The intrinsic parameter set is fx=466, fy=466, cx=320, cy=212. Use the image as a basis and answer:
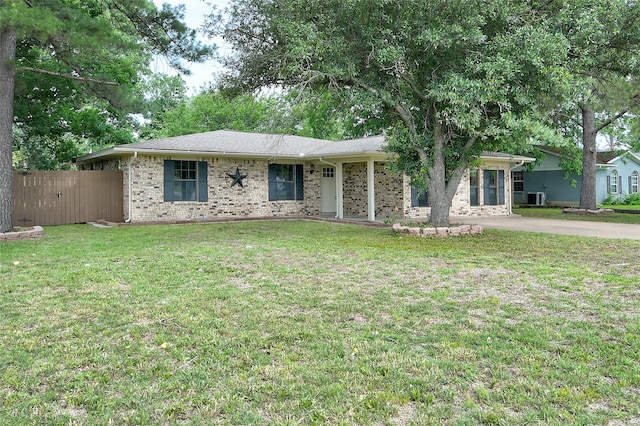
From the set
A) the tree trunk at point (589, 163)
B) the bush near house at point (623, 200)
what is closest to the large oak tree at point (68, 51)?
the tree trunk at point (589, 163)

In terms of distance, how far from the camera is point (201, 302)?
4.67 meters

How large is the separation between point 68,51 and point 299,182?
8.64 meters

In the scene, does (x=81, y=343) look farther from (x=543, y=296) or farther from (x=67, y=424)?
(x=543, y=296)

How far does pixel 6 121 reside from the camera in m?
10.4

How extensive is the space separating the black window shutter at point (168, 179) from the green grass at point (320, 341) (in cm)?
774

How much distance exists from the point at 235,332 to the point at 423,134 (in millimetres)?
8218

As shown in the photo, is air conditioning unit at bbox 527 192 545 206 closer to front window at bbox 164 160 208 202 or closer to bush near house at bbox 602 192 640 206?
bush near house at bbox 602 192 640 206

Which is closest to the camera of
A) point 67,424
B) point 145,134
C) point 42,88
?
point 67,424

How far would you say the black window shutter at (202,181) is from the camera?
50.4 ft

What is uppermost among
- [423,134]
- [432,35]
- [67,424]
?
[432,35]

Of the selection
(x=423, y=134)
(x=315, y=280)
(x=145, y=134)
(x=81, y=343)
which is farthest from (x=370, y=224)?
(x=145, y=134)

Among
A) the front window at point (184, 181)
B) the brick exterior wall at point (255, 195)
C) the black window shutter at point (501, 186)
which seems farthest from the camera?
the black window shutter at point (501, 186)

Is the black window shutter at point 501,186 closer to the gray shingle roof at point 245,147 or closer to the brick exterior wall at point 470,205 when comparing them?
the brick exterior wall at point 470,205

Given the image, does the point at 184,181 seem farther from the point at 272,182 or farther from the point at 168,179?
the point at 272,182
